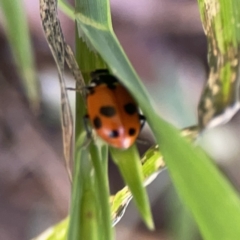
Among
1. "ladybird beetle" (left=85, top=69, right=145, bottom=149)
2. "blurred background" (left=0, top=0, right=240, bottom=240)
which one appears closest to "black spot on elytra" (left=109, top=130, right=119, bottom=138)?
"ladybird beetle" (left=85, top=69, right=145, bottom=149)

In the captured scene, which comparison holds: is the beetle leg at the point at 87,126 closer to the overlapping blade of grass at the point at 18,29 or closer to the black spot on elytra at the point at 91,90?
the black spot on elytra at the point at 91,90

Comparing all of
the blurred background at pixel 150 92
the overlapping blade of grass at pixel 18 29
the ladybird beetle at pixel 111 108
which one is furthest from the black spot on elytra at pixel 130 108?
the blurred background at pixel 150 92

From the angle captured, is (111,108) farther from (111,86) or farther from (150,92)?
(150,92)

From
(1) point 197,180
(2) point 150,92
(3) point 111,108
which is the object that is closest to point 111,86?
(3) point 111,108

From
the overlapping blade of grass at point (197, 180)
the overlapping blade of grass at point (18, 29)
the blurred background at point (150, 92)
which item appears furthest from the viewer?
the blurred background at point (150, 92)

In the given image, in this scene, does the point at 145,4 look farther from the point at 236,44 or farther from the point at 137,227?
the point at 236,44

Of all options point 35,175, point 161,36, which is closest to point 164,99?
point 161,36

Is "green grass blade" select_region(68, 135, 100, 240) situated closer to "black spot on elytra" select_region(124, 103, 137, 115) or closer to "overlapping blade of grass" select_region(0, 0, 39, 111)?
"black spot on elytra" select_region(124, 103, 137, 115)
